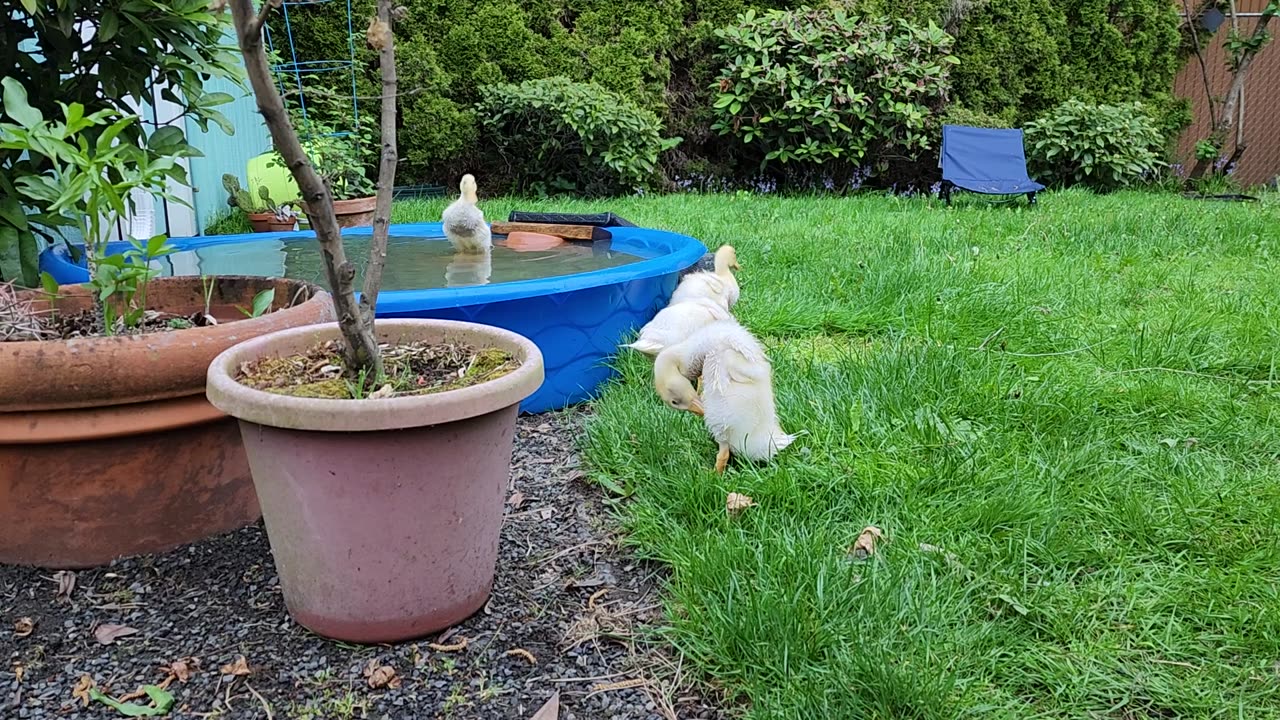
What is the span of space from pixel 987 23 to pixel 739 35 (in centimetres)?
260

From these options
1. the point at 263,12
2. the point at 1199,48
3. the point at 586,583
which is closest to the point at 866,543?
the point at 586,583

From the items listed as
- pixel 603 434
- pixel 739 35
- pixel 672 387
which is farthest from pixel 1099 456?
pixel 739 35

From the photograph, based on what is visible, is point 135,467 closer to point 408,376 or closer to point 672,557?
point 408,376

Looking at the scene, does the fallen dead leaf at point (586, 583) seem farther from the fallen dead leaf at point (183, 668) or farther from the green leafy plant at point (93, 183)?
the green leafy plant at point (93, 183)

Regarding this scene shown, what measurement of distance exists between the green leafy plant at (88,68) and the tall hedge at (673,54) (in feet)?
14.8

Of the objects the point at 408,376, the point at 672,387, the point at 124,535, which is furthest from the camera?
the point at 672,387

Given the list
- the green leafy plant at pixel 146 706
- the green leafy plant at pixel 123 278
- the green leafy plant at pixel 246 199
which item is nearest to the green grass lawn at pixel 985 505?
the green leafy plant at pixel 146 706

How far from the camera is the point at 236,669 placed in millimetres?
1382

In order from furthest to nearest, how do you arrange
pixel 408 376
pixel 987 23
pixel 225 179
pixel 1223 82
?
pixel 1223 82, pixel 987 23, pixel 225 179, pixel 408 376

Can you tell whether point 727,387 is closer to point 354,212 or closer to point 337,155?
point 354,212

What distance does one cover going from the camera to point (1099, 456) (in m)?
1.99

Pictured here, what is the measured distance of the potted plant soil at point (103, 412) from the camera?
1.51m

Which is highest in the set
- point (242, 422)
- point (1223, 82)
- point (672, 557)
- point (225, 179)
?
point (1223, 82)

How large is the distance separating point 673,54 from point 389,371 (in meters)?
6.94
